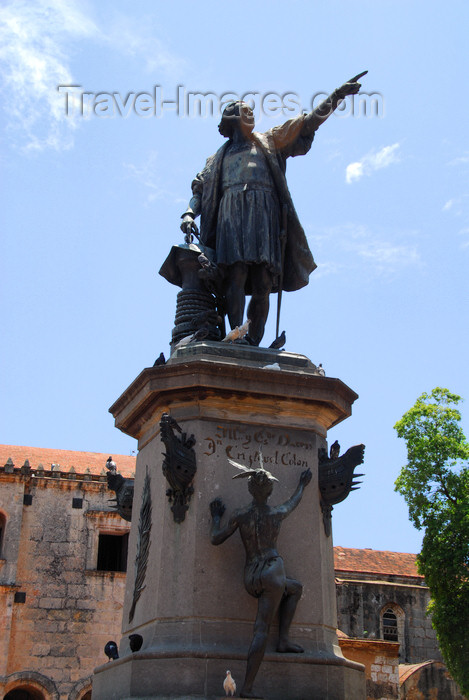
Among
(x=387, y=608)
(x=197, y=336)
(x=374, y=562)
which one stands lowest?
(x=387, y=608)

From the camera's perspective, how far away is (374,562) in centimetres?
4053

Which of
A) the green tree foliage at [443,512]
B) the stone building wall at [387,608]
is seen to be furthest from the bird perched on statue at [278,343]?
the stone building wall at [387,608]

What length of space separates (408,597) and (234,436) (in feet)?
116

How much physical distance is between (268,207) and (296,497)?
2.73 m

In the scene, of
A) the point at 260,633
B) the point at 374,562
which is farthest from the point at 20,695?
the point at 260,633

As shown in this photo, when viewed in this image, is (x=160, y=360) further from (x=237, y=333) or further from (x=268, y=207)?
(x=268, y=207)

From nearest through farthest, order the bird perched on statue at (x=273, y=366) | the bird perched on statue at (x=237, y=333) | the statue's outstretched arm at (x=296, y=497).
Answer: the statue's outstretched arm at (x=296, y=497)
the bird perched on statue at (x=273, y=366)
the bird perched on statue at (x=237, y=333)

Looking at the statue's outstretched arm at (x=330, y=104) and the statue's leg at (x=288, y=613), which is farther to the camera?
the statue's outstretched arm at (x=330, y=104)

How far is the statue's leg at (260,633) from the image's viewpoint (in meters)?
5.08

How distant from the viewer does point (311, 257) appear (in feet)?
25.1

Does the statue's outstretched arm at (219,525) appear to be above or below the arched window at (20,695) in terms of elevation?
above

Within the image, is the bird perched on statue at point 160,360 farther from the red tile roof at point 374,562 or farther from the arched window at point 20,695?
the red tile roof at point 374,562

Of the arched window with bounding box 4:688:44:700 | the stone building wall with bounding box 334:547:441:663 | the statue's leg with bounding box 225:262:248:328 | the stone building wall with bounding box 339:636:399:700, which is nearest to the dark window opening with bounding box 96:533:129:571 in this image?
the arched window with bounding box 4:688:44:700

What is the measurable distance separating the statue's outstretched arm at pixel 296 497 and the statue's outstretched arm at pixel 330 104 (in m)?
3.25
